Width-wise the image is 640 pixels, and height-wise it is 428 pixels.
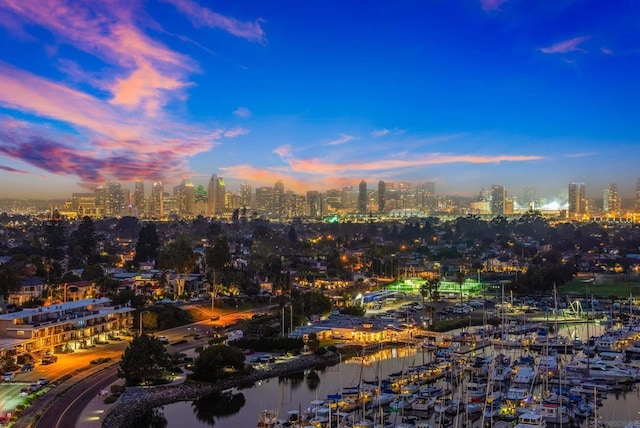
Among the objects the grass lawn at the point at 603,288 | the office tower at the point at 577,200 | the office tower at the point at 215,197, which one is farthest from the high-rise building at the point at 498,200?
the grass lawn at the point at 603,288

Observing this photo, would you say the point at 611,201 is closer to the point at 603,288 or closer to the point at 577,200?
the point at 577,200

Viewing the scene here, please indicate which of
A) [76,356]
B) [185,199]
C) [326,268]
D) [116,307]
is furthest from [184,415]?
[185,199]

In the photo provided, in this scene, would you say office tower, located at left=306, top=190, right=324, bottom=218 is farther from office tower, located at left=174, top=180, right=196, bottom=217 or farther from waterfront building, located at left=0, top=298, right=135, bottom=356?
waterfront building, located at left=0, top=298, right=135, bottom=356

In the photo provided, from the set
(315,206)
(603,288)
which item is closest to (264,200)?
(315,206)

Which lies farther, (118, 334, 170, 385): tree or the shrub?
(118, 334, 170, 385): tree

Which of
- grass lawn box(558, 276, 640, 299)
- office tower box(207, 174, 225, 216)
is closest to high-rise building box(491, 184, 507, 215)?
office tower box(207, 174, 225, 216)
